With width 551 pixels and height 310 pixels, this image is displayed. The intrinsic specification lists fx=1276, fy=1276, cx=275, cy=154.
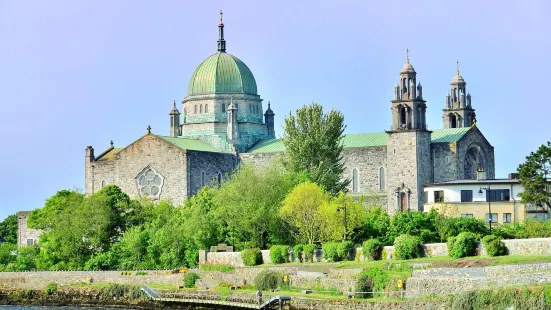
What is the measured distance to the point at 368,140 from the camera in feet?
342

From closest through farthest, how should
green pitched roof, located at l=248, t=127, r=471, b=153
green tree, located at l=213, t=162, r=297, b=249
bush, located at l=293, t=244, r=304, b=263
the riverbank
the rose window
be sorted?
the riverbank
bush, located at l=293, t=244, r=304, b=263
green tree, located at l=213, t=162, r=297, b=249
green pitched roof, located at l=248, t=127, r=471, b=153
the rose window

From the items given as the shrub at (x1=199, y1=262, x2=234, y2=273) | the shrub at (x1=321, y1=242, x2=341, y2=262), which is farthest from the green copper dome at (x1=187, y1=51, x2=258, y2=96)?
the shrub at (x1=321, y1=242, x2=341, y2=262)

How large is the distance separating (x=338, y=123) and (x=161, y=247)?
16342 mm

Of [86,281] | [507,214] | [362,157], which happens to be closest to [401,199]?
[362,157]

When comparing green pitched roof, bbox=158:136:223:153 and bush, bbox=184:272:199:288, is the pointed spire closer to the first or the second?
green pitched roof, bbox=158:136:223:153

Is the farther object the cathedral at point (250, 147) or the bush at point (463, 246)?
the cathedral at point (250, 147)

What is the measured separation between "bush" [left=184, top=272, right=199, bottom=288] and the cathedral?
25.8m

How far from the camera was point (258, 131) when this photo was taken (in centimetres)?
11381

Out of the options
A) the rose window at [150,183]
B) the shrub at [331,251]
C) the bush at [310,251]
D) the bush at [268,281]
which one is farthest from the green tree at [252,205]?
the rose window at [150,183]

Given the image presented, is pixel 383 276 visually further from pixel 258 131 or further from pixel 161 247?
pixel 258 131

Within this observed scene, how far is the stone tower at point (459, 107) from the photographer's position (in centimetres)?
10600

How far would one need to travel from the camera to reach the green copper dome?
370ft

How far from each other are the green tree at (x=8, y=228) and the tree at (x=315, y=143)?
45444mm

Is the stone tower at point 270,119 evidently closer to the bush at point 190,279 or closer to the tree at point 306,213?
the tree at point 306,213
